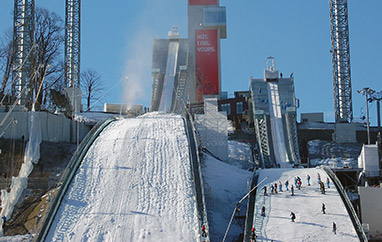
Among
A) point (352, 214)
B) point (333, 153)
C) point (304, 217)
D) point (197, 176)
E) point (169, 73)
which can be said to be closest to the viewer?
point (304, 217)

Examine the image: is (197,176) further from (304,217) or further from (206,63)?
(206,63)

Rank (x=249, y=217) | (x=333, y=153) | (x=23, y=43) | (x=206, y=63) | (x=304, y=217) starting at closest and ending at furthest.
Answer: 1. (x=304, y=217)
2. (x=249, y=217)
3. (x=23, y=43)
4. (x=333, y=153)
5. (x=206, y=63)

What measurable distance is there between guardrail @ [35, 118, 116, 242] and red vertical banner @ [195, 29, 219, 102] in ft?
98.8

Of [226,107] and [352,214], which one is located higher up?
[226,107]

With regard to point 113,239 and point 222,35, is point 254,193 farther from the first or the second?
point 222,35

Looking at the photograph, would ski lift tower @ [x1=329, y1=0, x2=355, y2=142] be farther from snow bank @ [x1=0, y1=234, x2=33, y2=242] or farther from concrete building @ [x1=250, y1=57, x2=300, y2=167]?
snow bank @ [x1=0, y1=234, x2=33, y2=242]

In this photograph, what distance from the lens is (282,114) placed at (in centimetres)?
5288

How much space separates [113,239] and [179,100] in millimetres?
36015

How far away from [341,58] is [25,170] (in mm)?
38215

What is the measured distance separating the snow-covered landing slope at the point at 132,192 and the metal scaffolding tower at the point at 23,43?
9514 mm

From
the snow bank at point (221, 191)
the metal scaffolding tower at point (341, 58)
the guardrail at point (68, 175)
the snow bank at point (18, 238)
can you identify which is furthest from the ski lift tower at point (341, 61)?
the snow bank at point (18, 238)

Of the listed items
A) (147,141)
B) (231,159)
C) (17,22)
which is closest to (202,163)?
(147,141)

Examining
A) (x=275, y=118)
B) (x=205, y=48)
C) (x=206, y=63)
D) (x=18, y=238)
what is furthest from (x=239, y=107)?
(x=18, y=238)

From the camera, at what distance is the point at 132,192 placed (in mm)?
29844
